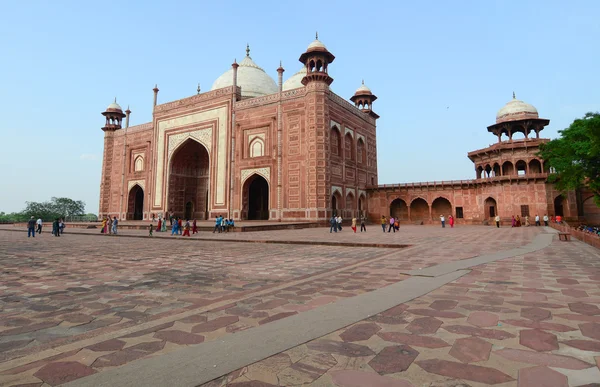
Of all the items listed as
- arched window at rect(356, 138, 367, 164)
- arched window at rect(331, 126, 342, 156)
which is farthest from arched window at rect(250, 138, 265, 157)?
arched window at rect(356, 138, 367, 164)

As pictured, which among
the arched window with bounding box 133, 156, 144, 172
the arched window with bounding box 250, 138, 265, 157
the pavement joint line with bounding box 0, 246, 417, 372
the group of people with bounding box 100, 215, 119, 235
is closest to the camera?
the pavement joint line with bounding box 0, 246, 417, 372

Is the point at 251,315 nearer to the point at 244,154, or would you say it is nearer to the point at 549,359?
the point at 549,359

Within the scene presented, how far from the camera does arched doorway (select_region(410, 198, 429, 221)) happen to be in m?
29.7

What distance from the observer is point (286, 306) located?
3371 millimetres

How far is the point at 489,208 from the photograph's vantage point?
26844mm

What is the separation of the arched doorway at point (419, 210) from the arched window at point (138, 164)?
26.9 m

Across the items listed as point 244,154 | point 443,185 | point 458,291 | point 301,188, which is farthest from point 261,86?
point 458,291

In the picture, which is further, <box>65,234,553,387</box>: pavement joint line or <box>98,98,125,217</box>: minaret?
<box>98,98,125,217</box>: minaret

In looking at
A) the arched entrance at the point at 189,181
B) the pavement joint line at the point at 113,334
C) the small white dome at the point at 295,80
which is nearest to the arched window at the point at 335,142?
the small white dome at the point at 295,80

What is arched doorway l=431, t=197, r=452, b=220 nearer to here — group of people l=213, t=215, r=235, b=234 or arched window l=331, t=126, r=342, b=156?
arched window l=331, t=126, r=342, b=156

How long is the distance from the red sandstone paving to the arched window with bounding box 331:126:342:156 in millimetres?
21473

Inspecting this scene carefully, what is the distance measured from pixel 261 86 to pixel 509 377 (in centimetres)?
3243

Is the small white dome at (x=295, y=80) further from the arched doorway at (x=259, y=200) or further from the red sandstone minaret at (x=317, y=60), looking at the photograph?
the arched doorway at (x=259, y=200)

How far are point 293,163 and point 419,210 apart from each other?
13.7m
